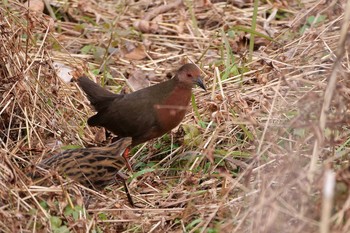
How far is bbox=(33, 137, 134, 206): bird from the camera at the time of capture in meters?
5.45

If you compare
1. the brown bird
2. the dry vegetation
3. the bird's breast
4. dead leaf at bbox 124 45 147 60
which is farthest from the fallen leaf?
the bird's breast

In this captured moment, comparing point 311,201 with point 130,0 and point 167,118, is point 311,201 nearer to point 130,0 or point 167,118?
point 167,118

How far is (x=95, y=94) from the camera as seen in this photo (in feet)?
21.4

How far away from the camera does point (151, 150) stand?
6.59 m

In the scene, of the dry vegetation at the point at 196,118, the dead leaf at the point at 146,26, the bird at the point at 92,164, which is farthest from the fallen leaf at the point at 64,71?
the bird at the point at 92,164

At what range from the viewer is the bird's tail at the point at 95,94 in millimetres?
6516

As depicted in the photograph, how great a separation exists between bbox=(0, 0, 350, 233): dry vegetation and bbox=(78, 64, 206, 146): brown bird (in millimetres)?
211

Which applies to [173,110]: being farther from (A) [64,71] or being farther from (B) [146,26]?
(B) [146,26]

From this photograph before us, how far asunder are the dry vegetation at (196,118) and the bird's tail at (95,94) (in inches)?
8.2

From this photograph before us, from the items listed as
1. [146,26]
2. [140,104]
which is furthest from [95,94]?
[146,26]

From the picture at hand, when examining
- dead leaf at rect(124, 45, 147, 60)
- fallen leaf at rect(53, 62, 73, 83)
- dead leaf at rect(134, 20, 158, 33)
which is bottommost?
dead leaf at rect(124, 45, 147, 60)

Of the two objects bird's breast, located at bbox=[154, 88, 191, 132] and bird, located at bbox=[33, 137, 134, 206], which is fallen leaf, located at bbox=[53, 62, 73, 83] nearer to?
bird's breast, located at bbox=[154, 88, 191, 132]

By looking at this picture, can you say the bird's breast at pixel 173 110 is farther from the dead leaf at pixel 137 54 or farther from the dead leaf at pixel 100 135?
the dead leaf at pixel 137 54

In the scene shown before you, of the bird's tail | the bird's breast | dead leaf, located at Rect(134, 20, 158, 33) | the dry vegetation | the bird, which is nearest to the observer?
the dry vegetation
